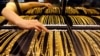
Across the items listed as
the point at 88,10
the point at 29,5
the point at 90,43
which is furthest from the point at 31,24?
the point at 88,10

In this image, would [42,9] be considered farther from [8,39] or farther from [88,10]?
[8,39]

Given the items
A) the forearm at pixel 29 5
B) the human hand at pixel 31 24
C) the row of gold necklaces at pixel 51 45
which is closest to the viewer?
the row of gold necklaces at pixel 51 45

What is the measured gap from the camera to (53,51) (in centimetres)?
54

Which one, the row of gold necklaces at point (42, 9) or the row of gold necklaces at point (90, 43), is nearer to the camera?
the row of gold necklaces at point (90, 43)

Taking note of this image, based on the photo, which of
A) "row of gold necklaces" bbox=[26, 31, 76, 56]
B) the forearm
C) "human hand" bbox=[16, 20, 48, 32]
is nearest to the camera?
"row of gold necklaces" bbox=[26, 31, 76, 56]

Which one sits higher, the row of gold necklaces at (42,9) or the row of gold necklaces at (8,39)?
the row of gold necklaces at (8,39)

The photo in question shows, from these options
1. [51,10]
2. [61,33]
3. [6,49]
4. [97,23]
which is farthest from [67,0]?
[6,49]

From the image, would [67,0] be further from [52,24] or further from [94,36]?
[94,36]

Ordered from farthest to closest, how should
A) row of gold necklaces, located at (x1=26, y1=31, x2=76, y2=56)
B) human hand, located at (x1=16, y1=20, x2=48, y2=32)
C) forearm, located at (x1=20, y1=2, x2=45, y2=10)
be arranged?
forearm, located at (x1=20, y1=2, x2=45, y2=10), human hand, located at (x1=16, y1=20, x2=48, y2=32), row of gold necklaces, located at (x1=26, y1=31, x2=76, y2=56)

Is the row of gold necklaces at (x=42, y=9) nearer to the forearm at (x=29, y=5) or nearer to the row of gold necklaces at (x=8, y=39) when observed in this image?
the forearm at (x=29, y=5)

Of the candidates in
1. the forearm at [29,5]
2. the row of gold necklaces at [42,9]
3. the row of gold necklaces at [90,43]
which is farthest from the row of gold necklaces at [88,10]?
the row of gold necklaces at [90,43]

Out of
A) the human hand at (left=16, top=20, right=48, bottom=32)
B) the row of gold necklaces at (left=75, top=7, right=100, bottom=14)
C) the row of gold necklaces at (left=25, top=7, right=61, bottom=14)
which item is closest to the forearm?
the row of gold necklaces at (left=25, top=7, right=61, bottom=14)

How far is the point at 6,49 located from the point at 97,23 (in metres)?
0.49

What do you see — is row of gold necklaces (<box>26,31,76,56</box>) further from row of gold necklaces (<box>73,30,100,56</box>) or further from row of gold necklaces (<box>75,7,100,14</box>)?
row of gold necklaces (<box>75,7,100,14</box>)
